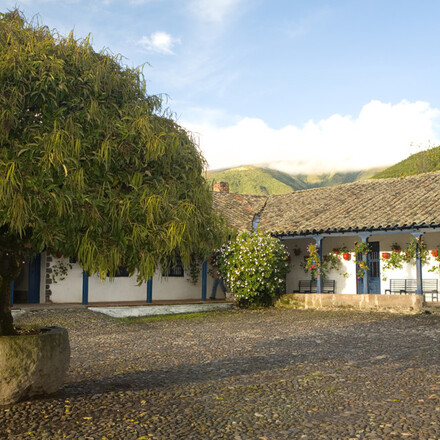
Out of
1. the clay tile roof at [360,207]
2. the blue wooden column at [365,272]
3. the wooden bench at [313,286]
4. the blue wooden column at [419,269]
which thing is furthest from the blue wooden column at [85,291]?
the blue wooden column at [419,269]

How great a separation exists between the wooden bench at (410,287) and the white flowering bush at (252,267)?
3.76 meters

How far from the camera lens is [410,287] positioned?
1744 cm

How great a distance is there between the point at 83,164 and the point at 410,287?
1493 centimetres

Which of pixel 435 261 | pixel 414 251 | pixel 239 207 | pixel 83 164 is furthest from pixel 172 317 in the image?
pixel 83 164

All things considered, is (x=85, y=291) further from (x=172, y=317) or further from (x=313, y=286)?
(x=313, y=286)

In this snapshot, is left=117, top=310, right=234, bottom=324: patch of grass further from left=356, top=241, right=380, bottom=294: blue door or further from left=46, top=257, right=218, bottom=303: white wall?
left=356, top=241, right=380, bottom=294: blue door

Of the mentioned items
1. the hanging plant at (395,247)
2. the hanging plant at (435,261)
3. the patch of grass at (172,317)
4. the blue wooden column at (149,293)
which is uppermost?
the hanging plant at (395,247)

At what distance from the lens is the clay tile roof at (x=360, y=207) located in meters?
16.8

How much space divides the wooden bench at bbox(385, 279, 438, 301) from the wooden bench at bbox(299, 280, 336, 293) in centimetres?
216

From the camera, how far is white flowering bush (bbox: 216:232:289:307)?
16562mm

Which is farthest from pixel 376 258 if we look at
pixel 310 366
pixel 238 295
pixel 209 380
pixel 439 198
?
pixel 209 380

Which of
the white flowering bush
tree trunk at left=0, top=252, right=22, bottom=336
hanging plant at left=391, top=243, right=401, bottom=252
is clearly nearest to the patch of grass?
the white flowering bush

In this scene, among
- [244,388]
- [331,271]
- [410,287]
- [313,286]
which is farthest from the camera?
[313,286]

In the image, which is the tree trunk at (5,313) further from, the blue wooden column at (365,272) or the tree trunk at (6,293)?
the blue wooden column at (365,272)
